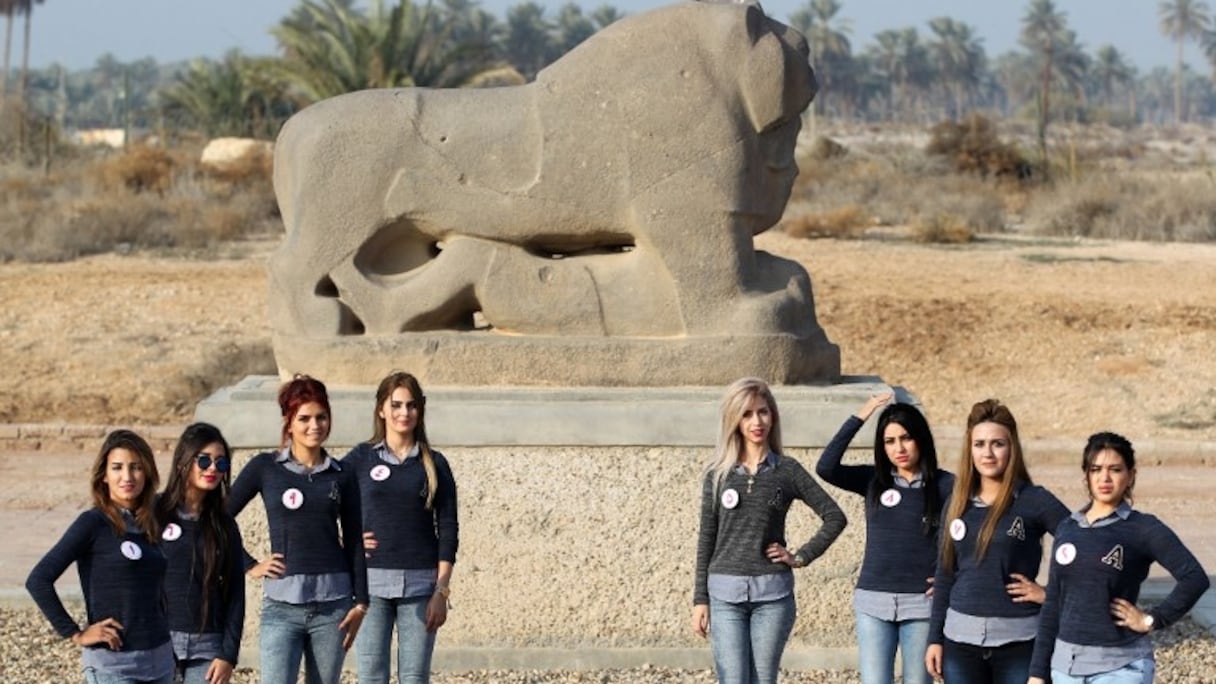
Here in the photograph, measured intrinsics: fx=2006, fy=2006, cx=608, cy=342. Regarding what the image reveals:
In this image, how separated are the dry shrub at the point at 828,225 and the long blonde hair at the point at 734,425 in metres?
15.8

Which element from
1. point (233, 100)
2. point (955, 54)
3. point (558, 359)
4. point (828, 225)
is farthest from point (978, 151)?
point (955, 54)

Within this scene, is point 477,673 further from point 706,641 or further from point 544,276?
point 544,276

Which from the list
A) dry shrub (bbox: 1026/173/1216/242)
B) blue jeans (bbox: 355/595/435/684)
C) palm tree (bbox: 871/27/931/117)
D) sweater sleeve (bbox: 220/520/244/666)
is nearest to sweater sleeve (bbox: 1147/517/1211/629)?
blue jeans (bbox: 355/595/435/684)

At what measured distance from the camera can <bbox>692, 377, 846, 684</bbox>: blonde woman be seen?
571 cm

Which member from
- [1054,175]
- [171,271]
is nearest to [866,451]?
[171,271]

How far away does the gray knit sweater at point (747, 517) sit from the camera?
5.72 meters

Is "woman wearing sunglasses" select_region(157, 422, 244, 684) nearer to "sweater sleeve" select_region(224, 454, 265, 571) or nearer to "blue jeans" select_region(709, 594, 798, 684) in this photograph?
"sweater sleeve" select_region(224, 454, 265, 571)

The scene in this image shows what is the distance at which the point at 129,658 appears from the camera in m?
5.09

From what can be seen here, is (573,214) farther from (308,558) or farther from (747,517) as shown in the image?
(308,558)

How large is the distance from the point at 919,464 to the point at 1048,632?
77 centimetres

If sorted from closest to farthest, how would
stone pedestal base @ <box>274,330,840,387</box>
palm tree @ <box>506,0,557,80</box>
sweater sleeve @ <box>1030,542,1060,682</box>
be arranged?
sweater sleeve @ <box>1030,542,1060,682</box>
stone pedestal base @ <box>274,330,840,387</box>
palm tree @ <box>506,0,557,80</box>

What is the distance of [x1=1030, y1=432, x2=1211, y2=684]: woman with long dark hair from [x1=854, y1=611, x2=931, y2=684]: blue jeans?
23.7 inches

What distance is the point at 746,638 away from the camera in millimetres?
5773

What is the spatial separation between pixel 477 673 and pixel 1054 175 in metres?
21.9
